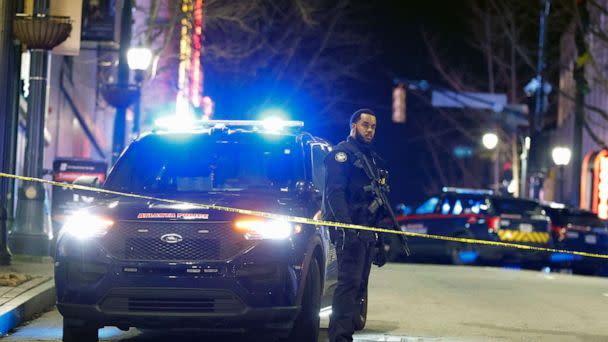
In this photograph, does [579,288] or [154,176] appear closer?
[154,176]

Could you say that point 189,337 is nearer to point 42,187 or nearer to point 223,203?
point 223,203

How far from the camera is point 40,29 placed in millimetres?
14516

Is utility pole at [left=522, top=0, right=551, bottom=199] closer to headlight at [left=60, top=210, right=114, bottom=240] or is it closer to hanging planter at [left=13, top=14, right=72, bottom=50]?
hanging planter at [left=13, top=14, right=72, bottom=50]

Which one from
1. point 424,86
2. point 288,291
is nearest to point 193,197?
point 288,291

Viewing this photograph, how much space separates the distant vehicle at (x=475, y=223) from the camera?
24469mm

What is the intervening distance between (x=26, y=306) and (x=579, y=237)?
17817 mm

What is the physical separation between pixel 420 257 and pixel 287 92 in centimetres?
1900

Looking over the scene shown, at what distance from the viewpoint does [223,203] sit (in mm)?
8500

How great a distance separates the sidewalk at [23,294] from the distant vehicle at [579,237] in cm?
1502

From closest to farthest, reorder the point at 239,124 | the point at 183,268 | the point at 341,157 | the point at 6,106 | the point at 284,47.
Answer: the point at 183,268, the point at 341,157, the point at 239,124, the point at 6,106, the point at 284,47

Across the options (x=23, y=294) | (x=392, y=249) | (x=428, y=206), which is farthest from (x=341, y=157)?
(x=428, y=206)

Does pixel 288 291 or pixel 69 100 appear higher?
pixel 69 100

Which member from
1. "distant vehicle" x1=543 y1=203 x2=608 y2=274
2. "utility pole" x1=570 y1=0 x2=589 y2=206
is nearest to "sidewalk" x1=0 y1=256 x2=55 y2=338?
"distant vehicle" x1=543 y1=203 x2=608 y2=274

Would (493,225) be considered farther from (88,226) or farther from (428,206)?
(88,226)
